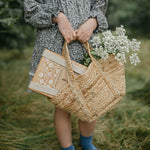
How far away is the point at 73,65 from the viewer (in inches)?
45.4

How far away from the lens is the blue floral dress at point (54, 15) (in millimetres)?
1188

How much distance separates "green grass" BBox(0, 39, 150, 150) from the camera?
1.63 m

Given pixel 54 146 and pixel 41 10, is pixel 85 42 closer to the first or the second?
pixel 41 10

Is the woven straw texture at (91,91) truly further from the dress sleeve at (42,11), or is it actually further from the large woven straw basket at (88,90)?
the dress sleeve at (42,11)

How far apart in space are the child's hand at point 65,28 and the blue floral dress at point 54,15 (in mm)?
38

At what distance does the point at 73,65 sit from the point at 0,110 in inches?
46.4

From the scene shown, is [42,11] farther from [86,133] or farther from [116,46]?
[86,133]

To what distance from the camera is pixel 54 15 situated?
118 cm

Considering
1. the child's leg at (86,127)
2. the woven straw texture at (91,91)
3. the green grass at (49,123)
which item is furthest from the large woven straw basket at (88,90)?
the green grass at (49,123)

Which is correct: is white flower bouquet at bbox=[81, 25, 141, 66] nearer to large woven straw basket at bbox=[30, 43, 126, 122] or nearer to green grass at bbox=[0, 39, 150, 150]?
large woven straw basket at bbox=[30, 43, 126, 122]

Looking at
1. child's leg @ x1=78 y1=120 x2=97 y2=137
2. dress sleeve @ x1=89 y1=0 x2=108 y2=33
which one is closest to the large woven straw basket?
dress sleeve @ x1=89 y1=0 x2=108 y2=33

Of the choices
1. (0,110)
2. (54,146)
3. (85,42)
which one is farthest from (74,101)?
(0,110)

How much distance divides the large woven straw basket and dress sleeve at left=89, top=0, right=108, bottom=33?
0.53 feet

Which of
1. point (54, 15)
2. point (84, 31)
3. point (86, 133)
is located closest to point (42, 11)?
point (54, 15)
